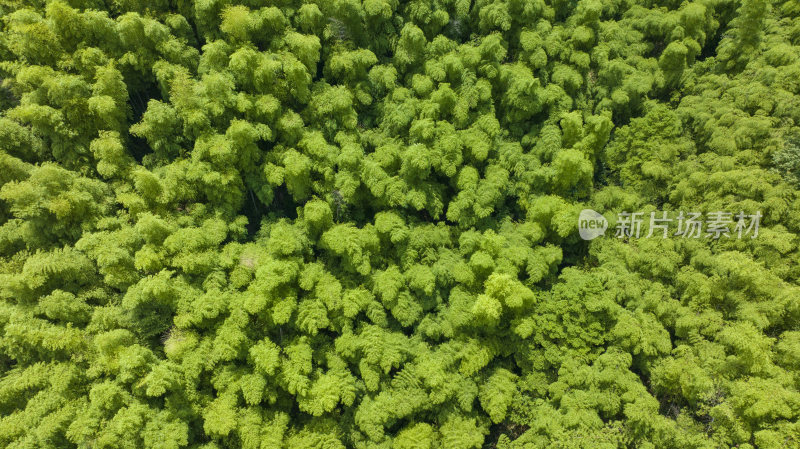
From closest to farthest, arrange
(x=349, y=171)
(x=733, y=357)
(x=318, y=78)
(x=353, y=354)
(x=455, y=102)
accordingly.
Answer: (x=733, y=357) → (x=353, y=354) → (x=349, y=171) → (x=455, y=102) → (x=318, y=78)

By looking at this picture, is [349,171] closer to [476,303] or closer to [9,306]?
[476,303]

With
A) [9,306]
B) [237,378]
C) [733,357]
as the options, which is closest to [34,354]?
[9,306]

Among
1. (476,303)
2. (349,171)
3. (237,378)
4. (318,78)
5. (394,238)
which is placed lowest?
(237,378)

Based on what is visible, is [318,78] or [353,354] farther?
[318,78]

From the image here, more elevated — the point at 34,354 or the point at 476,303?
the point at 476,303

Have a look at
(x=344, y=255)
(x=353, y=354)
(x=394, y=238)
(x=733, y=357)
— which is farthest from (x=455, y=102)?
(x=733, y=357)

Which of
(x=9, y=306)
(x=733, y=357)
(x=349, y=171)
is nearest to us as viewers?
(x=733, y=357)
